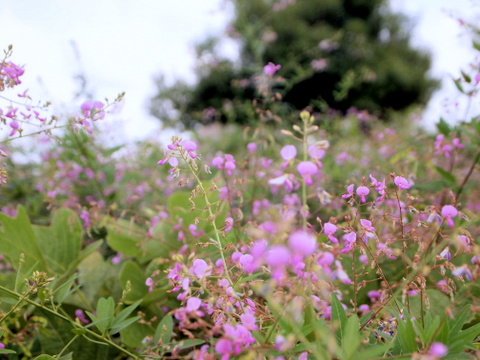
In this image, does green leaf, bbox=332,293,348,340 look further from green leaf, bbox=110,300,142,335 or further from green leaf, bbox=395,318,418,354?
green leaf, bbox=110,300,142,335

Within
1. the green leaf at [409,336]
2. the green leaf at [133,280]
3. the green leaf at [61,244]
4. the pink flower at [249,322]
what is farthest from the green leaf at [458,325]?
the green leaf at [61,244]

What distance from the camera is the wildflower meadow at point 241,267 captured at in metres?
0.55

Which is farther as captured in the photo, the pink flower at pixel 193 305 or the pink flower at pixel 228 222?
the pink flower at pixel 228 222

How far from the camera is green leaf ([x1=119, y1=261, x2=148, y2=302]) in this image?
110 cm

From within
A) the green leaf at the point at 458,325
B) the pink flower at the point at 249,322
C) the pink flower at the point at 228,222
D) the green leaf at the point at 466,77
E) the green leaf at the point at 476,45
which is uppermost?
the green leaf at the point at 476,45

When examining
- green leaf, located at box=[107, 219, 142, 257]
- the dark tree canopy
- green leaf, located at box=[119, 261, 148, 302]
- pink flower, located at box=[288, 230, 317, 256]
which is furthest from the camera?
the dark tree canopy

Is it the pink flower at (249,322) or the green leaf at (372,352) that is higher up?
the pink flower at (249,322)

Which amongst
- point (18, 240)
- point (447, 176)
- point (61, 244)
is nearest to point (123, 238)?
point (61, 244)

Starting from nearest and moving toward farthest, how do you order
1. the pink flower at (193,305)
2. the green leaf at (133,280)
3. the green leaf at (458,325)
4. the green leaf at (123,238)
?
the pink flower at (193,305) → the green leaf at (458,325) → the green leaf at (133,280) → the green leaf at (123,238)

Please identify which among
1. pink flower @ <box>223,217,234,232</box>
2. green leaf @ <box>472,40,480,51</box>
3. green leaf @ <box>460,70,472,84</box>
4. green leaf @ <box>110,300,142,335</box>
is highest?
green leaf @ <box>472,40,480,51</box>

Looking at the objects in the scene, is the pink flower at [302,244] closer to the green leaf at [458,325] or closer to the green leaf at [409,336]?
the green leaf at [409,336]

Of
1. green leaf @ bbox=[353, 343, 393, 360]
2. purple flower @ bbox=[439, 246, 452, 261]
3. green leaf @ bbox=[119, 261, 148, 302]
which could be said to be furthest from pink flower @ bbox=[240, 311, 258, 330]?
green leaf @ bbox=[119, 261, 148, 302]

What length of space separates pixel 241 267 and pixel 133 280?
54 cm

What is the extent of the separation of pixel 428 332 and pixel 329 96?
14658 mm
